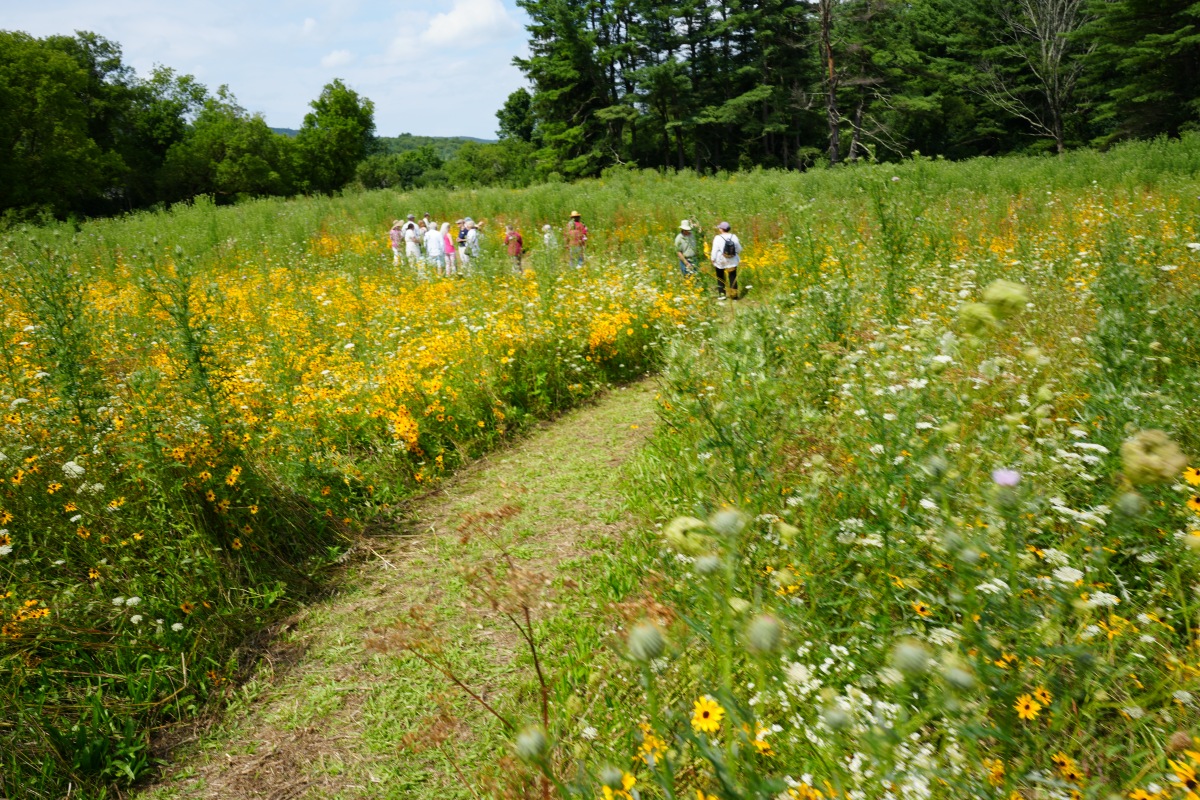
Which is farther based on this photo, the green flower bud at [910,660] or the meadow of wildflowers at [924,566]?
the meadow of wildflowers at [924,566]

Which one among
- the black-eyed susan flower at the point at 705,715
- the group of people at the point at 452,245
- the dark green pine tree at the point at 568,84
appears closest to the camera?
the black-eyed susan flower at the point at 705,715

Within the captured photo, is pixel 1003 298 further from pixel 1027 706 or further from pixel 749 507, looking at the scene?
pixel 749 507

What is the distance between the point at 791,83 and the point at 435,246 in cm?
3206

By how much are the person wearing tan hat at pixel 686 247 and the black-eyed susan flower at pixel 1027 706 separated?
773cm

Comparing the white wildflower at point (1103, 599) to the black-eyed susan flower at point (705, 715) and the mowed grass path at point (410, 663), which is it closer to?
the black-eyed susan flower at point (705, 715)

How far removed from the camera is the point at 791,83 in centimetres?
3769

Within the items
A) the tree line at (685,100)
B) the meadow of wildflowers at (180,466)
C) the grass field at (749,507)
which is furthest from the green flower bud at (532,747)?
the tree line at (685,100)

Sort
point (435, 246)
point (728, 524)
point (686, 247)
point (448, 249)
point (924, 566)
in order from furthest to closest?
point (448, 249)
point (435, 246)
point (686, 247)
point (924, 566)
point (728, 524)

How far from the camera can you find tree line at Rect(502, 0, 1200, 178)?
101 feet

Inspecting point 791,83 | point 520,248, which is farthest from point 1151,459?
point 791,83

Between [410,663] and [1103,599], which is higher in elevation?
[1103,599]

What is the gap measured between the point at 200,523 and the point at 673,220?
11753 millimetres

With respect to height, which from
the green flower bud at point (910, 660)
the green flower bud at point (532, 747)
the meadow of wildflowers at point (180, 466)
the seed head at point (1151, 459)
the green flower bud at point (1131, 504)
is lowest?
the meadow of wildflowers at point (180, 466)

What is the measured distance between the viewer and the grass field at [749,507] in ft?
4.78
